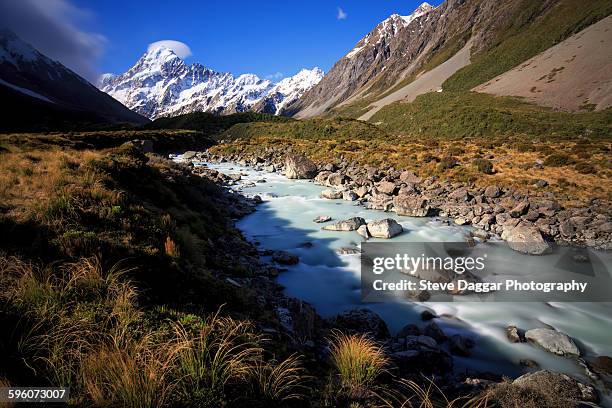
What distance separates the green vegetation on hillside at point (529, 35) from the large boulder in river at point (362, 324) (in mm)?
129598

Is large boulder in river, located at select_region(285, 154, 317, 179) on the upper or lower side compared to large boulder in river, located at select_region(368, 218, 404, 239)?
upper

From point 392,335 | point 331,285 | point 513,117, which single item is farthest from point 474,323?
point 513,117

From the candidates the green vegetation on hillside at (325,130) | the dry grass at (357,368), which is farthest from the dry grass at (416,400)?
the green vegetation on hillside at (325,130)

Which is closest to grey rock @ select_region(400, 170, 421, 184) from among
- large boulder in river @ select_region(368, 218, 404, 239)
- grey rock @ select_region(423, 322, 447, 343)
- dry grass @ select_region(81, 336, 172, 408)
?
large boulder in river @ select_region(368, 218, 404, 239)

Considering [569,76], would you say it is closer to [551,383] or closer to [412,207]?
[412,207]

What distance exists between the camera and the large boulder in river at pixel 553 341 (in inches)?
348

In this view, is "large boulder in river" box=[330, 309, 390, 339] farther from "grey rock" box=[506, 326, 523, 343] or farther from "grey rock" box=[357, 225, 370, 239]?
"grey rock" box=[357, 225, 370, 239]

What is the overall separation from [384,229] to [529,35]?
152 m

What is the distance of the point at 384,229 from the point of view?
58.4 ft

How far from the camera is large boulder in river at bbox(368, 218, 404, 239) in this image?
17750 millimetres

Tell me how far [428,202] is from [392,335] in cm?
1573

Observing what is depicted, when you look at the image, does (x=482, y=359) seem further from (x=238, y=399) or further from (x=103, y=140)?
(x=103, y=140)

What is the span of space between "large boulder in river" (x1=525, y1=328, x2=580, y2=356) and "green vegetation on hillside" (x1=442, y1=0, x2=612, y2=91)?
128 m

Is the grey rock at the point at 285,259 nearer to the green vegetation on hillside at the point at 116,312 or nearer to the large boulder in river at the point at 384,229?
the green vegetation on hillside at the point at 116,312
